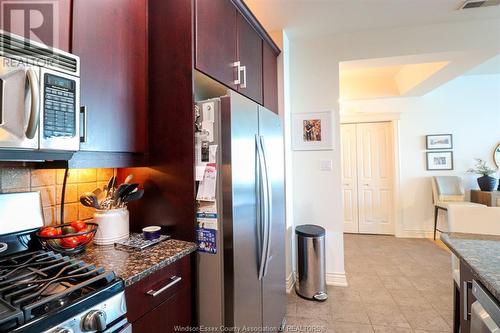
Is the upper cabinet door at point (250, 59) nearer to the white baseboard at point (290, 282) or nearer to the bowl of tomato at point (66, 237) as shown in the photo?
the bowl of tomato at point (66, 237)

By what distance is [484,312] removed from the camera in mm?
954

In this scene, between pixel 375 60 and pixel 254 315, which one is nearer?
pixel 254 315

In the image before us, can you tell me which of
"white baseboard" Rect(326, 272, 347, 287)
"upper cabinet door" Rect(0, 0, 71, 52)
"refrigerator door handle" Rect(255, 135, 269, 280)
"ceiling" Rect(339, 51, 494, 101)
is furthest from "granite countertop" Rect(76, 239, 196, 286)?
"ceiling" Rect(339, 51, 494, 101)

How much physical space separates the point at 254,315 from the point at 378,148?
13.4 ft

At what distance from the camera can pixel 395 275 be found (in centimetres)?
297

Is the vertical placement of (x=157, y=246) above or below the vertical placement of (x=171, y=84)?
below

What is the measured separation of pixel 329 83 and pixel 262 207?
6.07 feet

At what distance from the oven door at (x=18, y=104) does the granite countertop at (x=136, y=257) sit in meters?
0.52

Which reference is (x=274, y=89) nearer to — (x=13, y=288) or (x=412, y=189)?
(x=13, y=288)

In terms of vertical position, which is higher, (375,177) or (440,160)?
(440,160)

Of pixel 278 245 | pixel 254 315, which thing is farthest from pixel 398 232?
pixel 254 315

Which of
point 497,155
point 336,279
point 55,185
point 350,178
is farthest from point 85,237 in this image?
point 497,155

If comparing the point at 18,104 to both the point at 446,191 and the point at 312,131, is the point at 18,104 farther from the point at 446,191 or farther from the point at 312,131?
the point at 446,191

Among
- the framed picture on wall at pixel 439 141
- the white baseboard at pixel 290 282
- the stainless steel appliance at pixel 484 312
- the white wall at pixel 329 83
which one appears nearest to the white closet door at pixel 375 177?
the framed picture on wall at pixel 439 141
